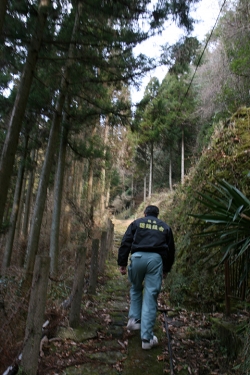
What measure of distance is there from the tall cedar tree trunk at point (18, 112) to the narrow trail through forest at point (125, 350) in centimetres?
245

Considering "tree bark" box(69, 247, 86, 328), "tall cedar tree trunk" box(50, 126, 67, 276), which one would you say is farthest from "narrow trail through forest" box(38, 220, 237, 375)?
"tall cedar tree trunk" box(50, 126, 67, 276)

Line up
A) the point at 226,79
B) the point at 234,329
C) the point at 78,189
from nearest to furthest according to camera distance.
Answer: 1. the point at 234,329
2. the point at 226,79
3. the point at 78,189

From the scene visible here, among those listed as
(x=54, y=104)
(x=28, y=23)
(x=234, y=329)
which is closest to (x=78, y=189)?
(x=54, y=104)

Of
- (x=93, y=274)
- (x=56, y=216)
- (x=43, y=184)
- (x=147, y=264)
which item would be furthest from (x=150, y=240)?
(x=56, y=216)

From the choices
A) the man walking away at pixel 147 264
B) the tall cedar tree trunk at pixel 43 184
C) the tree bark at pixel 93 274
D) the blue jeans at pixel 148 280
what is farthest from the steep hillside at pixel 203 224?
the tall cedar tree trunk at pixel 43 184

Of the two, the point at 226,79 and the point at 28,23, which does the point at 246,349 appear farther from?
the point at 226,79

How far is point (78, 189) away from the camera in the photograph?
16.2 m

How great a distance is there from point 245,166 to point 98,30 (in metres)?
4.76

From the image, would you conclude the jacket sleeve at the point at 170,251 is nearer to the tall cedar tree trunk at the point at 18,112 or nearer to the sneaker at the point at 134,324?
the sneaker at the point at 134,324

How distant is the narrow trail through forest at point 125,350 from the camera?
307 centimetres

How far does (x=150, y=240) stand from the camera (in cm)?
369

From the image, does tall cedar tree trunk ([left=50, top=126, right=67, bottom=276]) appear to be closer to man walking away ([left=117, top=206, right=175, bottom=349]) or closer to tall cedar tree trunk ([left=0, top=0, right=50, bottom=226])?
tall cedar tree trunk ([left=0, top=0, right=50, bottom=226])

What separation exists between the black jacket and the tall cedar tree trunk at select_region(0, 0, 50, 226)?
236 cm

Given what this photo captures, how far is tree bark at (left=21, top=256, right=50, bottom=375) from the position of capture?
2727 millimetres
